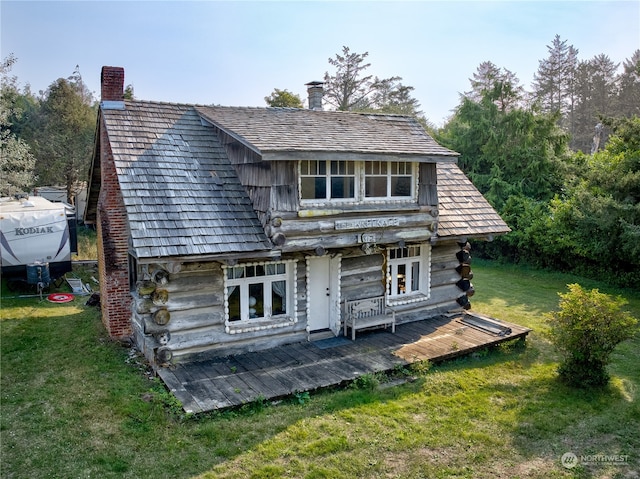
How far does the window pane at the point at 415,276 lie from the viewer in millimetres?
13719

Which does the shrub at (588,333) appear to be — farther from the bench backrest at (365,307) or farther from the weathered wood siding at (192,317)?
the weathered wood siding at (192,317)

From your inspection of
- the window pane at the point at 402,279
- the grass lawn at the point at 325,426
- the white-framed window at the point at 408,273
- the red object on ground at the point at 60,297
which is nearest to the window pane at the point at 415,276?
the white-framed window at the point at 408,273

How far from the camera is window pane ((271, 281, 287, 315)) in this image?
11.4 m

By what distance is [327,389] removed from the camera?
952 cm

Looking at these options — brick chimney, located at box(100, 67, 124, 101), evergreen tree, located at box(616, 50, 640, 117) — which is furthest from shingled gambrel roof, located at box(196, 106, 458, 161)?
evergreen tree, located at box(616, 50, 640, 117)

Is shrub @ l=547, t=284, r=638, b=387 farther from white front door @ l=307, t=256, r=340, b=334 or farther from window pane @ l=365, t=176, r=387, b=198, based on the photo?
white front door @ l=307, t=256, r=340, b=334

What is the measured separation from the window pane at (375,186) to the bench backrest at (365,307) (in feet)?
8.80

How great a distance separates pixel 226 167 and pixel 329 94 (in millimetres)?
29724

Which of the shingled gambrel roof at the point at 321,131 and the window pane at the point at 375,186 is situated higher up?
the shingled gambrel roof at the point at 321,131

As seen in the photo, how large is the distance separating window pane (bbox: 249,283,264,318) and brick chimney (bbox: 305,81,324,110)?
7.28 metres

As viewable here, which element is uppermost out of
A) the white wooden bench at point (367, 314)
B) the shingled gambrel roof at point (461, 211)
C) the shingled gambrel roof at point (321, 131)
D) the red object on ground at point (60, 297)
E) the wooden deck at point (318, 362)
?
the shingled gambrel roof at point (321, 131)

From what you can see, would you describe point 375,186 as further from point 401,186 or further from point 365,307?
point 365,307

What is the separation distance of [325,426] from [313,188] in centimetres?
522

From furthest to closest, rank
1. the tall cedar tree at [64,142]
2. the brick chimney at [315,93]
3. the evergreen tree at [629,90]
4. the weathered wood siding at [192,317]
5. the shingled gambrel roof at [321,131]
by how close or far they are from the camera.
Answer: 1. the evergreen tree at [629,90]
2. the tall cedar tree at [64,142]
3. the brick chimney at [315,93]
4. the shingled gambrel roof at [321,131]
5. the weathered wood siding at [192,317]
